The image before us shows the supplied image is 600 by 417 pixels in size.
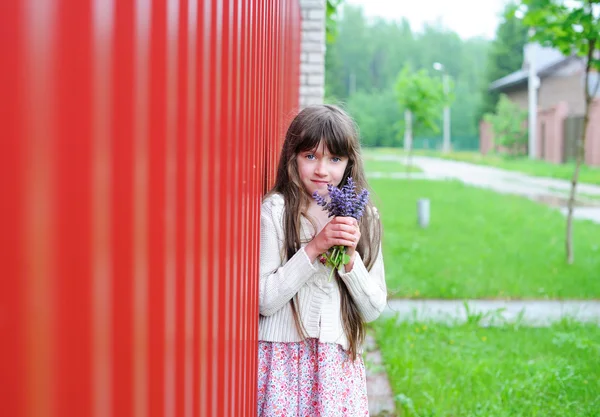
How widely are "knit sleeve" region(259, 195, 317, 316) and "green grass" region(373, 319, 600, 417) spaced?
1.77m

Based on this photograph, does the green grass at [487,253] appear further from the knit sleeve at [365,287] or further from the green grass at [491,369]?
the green grass at [491,369]

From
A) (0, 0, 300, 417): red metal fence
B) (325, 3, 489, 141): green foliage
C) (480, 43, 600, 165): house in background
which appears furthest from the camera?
(325, 3, 489, 141): green foliage

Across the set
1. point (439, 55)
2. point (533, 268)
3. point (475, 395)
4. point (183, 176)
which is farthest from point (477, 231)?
point (439, 55)

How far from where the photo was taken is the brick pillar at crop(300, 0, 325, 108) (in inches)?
281

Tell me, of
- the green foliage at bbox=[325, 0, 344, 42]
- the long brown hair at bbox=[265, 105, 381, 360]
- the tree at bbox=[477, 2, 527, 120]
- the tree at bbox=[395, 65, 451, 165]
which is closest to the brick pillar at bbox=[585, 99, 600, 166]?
the tree at bbox=[395, 65, 451, 165]

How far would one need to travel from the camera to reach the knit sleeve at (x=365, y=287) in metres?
2.19

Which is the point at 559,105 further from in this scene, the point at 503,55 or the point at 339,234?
the point at 339,234

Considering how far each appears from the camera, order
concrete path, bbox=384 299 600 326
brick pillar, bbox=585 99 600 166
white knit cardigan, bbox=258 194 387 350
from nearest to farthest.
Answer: white knit cardigan, bbox=258 194 387 350
concrete path, bbox=384 299 600 326
brick pillar, bbox=585 99 600 166

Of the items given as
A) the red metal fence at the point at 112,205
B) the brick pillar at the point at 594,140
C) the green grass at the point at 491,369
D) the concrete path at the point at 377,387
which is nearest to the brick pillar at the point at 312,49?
the green grass at the point at 491,369

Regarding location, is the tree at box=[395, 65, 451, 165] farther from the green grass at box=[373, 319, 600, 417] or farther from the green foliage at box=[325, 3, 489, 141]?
the green foliage at box=[325, 3, 489, 141]

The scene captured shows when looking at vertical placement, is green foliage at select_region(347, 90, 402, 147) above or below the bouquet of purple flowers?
above

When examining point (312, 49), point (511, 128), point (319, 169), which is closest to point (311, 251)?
point (319, 169)

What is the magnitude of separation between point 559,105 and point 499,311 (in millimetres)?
33103

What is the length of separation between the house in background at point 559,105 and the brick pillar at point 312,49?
26.4 m
